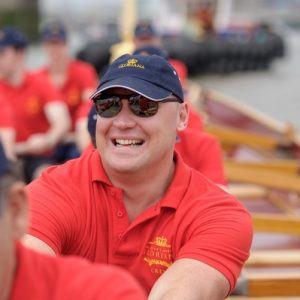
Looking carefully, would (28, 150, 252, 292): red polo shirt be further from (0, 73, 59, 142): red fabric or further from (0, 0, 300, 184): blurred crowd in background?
(0, 73, 59, 142): red fabric

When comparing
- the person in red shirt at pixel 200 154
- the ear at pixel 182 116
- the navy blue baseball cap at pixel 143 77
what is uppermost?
the navy blue baseball cap at pixel 143 77

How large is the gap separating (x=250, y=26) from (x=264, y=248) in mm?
22959

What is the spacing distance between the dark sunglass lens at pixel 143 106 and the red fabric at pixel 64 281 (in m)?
0.92

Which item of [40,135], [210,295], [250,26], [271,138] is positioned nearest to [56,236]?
[210,295]

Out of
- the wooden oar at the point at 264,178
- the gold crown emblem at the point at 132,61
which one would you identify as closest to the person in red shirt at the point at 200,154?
the gold crown emblem at the point at 132,61

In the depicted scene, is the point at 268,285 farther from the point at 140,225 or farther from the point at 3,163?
the point at 3,163

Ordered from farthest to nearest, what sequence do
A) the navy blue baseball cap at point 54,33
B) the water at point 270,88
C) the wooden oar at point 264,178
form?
the water at point 270,88
the navy blue baseball cap at point 54,33
the wooden oar at point 264,178

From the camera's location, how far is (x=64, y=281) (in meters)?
1.59

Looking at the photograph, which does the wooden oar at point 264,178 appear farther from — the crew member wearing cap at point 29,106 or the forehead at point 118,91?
the forehead at point 118,91

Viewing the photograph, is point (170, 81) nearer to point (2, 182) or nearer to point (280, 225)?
point (2, 182)

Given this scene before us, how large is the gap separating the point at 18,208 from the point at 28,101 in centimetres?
464

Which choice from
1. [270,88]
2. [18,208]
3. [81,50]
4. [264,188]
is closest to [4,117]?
[264,188]

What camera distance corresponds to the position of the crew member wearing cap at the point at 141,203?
2.38m

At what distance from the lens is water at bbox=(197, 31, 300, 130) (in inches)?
625
